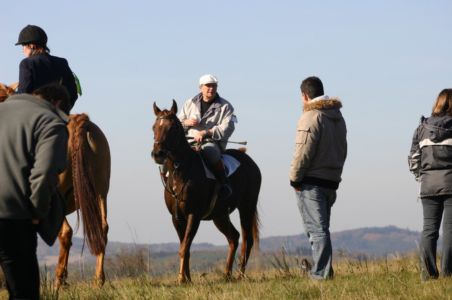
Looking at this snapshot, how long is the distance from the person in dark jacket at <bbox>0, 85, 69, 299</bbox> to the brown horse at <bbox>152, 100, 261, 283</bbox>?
6.14 metres

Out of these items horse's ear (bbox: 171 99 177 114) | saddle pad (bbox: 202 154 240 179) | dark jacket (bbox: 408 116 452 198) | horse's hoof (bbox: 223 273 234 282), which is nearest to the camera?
dark jacket (bbox: 408 116 452 198)

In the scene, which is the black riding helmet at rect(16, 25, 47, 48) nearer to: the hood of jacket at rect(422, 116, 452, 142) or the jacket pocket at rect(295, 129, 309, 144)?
the jacket pocket at rect(295, 129, 309, 144)

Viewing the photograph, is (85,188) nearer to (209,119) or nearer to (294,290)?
(209,119)

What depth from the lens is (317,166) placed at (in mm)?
11883

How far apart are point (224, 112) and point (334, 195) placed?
2672 millimetres

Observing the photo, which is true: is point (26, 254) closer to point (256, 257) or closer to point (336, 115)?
point (336, 115)

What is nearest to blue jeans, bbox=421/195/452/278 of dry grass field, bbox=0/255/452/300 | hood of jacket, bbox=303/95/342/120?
dry grass field, bbox=0/255/452/300

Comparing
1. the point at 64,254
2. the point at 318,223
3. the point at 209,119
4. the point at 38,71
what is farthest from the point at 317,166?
the point at 38,71

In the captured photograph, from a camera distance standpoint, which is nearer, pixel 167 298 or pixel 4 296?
pixel 167 298

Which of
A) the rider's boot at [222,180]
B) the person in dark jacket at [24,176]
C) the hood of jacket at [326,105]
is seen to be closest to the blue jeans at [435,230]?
the hood of jacket at [326,105]

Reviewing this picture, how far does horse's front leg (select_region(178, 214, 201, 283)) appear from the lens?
1312 cm

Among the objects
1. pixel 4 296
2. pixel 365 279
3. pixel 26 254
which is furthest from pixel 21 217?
pixel 365 279

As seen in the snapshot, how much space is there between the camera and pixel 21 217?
6.83m

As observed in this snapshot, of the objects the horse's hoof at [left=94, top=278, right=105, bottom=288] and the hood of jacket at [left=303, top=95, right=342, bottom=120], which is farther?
the horse's hoof at [left=94, top=278, right=105, bottom=288]
